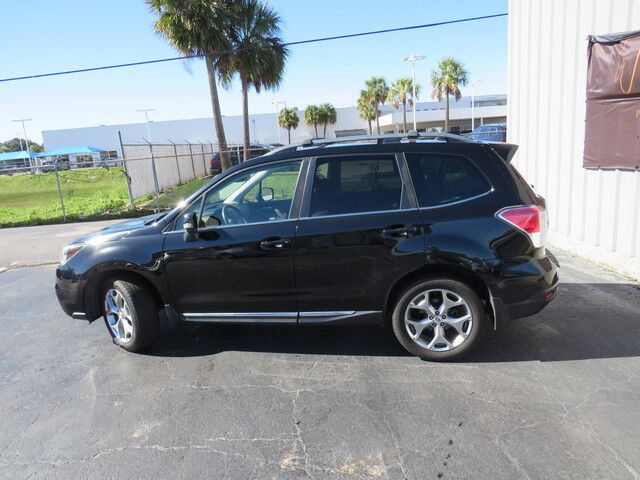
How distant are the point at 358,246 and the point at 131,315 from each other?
7.00 ft

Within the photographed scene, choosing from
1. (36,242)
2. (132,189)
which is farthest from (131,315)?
(132,189)

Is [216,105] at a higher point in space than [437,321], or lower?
higher

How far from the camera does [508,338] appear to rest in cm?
438

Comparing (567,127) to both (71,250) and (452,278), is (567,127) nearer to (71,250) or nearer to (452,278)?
(452,278)

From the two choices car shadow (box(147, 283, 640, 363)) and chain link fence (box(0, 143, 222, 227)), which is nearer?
car shadow (box(147, 283, 640, 363))

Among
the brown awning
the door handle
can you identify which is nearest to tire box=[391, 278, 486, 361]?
the door handle

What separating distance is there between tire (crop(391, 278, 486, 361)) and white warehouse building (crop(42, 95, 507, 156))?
191ft

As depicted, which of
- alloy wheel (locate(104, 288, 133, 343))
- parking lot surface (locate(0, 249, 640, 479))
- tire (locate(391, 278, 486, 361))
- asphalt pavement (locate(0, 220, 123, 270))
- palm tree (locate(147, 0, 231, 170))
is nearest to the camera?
parking lot surface (locate(0, 249, 640, 479))

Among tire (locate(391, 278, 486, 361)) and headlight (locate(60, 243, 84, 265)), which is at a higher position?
headlight (locate(60, 243, 84, 265))

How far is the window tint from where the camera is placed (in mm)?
3916

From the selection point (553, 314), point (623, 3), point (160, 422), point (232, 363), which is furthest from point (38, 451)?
point (623, 3)

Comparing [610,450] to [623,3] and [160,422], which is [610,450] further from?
[623,3]

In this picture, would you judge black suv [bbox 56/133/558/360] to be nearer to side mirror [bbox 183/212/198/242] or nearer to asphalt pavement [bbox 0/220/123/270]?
side mirror [bbox 183/212/198/242]

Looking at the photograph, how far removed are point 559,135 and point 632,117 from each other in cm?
151
